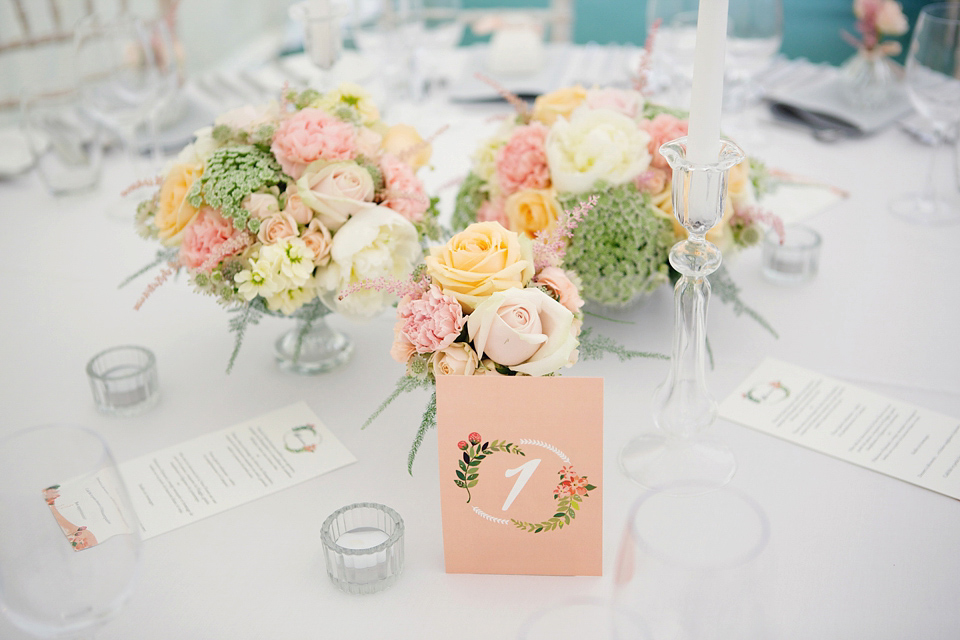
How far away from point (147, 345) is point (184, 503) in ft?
1.26

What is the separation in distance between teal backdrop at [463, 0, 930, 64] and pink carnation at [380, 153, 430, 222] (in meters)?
2.99

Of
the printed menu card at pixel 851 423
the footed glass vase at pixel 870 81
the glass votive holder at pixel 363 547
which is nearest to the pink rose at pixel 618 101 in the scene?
the printed menu card at pixel 851 423

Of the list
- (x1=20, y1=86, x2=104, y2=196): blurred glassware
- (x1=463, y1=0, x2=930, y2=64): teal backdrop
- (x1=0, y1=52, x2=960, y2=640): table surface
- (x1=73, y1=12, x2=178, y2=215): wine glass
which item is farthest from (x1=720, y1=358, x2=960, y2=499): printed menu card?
(x1=463, y1=0, x2=930, y2=64): teal backdrop

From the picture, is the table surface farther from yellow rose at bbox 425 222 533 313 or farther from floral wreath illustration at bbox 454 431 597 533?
yellow rose at bbox 425 222 533 313

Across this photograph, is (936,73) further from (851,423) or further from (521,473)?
(521,473)

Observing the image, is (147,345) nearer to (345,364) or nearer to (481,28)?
(345,364)

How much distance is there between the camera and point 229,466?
941 mm

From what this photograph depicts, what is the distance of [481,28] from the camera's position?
2021 mm

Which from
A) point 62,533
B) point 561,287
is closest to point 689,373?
point 561,287

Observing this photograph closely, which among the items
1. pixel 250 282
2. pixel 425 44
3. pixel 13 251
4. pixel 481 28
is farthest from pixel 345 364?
pixel 481 28

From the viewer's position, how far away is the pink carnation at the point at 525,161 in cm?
108

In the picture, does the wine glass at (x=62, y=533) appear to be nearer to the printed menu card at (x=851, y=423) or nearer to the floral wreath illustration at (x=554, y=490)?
the floral wreath illustration at (x=554, y=490)

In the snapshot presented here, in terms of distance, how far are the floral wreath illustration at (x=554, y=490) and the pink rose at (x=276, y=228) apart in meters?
0.34

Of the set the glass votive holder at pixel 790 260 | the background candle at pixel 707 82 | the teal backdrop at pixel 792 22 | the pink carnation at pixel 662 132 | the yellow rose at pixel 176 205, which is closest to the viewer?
the background candle at pixel 707 82
